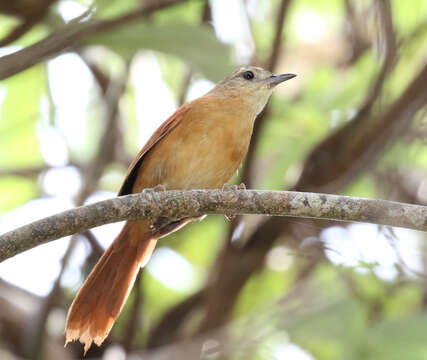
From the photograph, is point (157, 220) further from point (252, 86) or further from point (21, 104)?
point (21, 104)

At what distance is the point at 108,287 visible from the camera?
156 inches

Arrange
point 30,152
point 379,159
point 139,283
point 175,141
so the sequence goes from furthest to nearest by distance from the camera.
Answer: point 30,152, point 139,283, point 379,159, point 175,141

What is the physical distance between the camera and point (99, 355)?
16.7 feet

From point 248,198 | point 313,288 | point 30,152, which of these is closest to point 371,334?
point 313,288

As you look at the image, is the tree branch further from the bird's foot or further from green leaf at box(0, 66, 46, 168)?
green leaf at box(0, 66, 46, 168)

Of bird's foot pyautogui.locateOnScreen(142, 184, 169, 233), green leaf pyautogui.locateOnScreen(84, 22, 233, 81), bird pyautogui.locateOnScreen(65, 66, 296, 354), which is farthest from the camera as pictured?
green leaf pyautogui.locateOnScreen(84, 22, 233, 81)

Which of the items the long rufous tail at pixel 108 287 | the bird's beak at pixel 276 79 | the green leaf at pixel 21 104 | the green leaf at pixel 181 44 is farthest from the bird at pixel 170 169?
the green leaf at pixel 21 104

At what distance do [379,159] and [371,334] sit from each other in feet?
3.67

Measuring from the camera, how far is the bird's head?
4.58 m

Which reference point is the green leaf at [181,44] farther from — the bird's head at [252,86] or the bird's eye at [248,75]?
the bird's eye at [248,75]

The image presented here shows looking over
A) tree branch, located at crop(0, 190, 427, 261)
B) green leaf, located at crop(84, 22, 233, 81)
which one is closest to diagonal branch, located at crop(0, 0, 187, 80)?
green leaf, located at crop(84, 22, 233, 81)

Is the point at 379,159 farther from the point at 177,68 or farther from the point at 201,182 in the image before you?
the point at 177,68

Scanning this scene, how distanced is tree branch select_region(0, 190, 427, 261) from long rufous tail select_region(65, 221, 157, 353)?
1.01 meters

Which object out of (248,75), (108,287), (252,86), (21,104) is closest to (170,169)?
(108,287)
